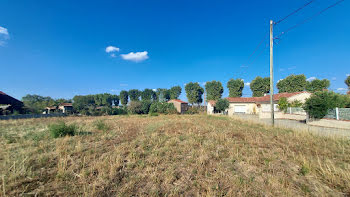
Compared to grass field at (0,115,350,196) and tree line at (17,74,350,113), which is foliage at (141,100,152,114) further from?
grass field at (0,115,350,196)

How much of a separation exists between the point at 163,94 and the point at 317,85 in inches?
1732

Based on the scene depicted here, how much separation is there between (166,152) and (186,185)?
5.28 feet

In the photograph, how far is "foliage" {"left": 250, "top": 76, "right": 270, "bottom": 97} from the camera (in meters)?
30.8

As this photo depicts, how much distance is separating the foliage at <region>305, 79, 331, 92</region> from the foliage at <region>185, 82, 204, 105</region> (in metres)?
26.2

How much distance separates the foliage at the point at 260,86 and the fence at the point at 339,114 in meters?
24.5

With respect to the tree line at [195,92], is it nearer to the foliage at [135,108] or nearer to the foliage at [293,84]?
the foliage at [293,84]

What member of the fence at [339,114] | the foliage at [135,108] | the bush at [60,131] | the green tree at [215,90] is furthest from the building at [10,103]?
the green tree at [215,90]

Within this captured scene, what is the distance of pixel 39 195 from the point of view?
2035 mm

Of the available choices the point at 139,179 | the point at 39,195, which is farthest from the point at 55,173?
the point at 139,179

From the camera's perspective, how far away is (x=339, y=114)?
8.85 m

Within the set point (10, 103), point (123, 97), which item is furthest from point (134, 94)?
point (10, 103)

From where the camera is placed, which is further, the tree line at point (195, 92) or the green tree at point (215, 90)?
the green tree at point (215, 90)

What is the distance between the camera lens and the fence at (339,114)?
8.47 metres

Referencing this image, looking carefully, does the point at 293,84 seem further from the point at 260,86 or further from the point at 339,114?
the point at 339,114
